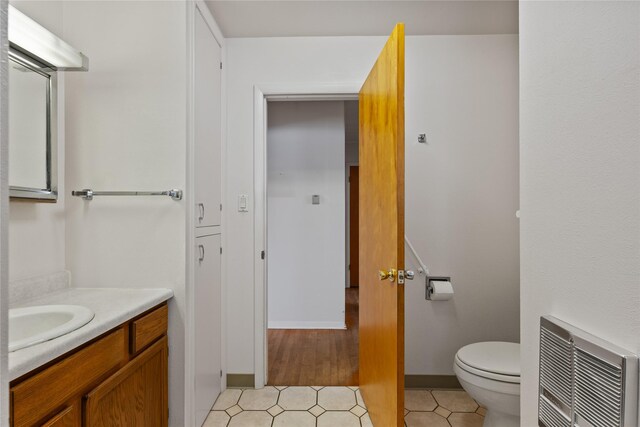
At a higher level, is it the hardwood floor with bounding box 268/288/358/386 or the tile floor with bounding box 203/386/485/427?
the tile floor with bounding box 203/386/485/427

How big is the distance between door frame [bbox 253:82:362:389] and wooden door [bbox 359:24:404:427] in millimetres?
254

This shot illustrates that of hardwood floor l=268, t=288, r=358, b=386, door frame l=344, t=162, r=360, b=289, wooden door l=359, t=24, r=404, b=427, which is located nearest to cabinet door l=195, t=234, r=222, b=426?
hardwood floor l=268, t=288, r=358, b=386

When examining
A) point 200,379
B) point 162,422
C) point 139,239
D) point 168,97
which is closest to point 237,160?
point 168,97

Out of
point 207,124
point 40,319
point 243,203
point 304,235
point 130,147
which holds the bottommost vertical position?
point 40,319

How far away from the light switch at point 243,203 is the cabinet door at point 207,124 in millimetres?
156

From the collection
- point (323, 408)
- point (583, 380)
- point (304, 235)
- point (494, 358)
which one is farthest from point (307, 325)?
point (583, 380)

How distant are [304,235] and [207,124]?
1.73 metres

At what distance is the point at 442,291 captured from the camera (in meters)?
1.97

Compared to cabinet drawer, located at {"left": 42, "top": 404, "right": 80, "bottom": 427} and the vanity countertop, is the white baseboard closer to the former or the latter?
the vanity countertop

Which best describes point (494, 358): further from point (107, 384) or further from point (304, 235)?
point (304, 235)

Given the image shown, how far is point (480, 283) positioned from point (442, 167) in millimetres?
802

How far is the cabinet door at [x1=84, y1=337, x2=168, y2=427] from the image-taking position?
1.05m

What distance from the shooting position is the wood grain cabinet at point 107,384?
828 millimetres

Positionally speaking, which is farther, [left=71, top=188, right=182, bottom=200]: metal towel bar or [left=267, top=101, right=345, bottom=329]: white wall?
[left=267, top=101, right=345, bottom=329]: white wall
